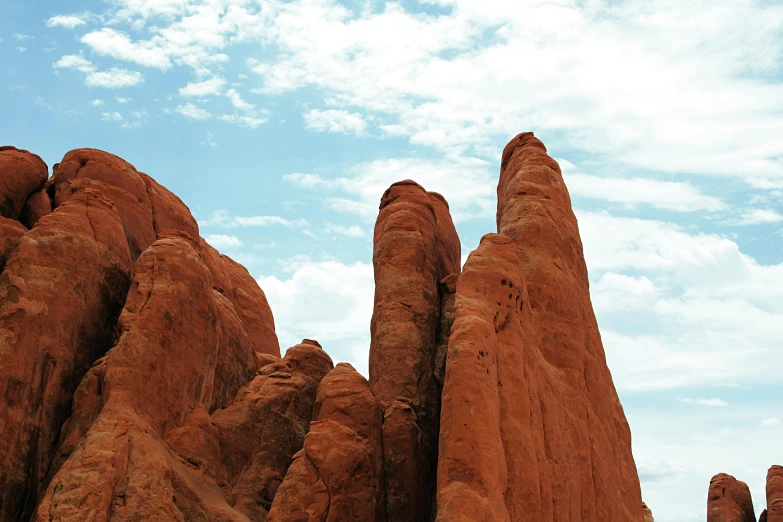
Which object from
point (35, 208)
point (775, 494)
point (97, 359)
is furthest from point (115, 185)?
point (775, 494)

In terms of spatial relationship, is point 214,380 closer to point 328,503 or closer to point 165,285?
point 165,285

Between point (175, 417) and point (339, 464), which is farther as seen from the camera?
point (175, 417)

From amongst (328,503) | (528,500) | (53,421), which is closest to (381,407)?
(328,503)

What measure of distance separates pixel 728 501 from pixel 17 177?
3821cm

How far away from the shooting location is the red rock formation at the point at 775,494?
141 ft

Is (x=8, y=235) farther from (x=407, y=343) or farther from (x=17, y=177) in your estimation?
(x=407, y=343)

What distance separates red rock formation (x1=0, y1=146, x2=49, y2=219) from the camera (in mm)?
23484

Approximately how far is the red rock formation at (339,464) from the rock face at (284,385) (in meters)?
0.05

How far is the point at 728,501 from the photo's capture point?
47469mm

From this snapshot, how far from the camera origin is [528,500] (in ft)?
62.0

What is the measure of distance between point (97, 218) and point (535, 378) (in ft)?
36.1

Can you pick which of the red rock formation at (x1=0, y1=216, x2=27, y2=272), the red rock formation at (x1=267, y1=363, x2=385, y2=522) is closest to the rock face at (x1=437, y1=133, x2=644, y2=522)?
the red rock formation at (x1=267, y1=363, x2=385, y2=522)

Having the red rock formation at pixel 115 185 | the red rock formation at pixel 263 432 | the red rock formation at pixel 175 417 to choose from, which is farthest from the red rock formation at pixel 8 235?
the red rock formation at pixel 263 432

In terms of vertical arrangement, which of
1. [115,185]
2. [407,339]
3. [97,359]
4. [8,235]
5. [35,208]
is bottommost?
[97,359]
